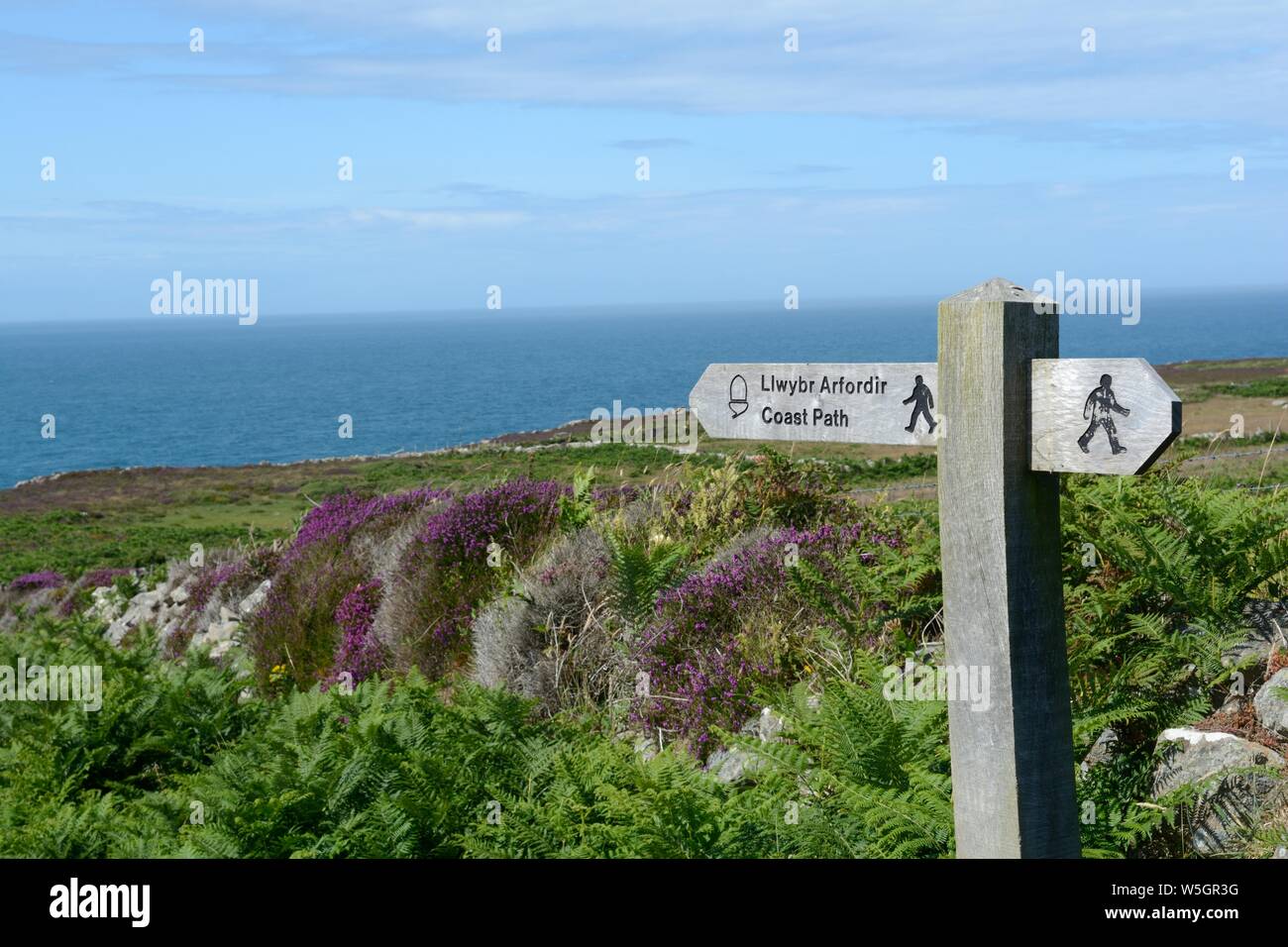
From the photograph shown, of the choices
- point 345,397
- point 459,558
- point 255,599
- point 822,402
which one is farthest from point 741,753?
point 345,397

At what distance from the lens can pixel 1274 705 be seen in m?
4.66

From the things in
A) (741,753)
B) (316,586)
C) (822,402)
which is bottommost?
(741,753)

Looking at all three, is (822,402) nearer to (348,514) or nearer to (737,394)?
(737,394)

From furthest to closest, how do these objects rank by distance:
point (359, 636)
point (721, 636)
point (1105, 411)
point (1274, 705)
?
1. point (359, 636)
2. point (721, 636)
3. point (1274, 705)
4. point (1105, 411)

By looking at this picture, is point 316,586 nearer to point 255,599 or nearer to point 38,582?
point 255,599

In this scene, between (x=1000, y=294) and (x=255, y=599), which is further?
(x=255, y=599)

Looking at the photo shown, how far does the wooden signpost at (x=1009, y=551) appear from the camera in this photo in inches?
132

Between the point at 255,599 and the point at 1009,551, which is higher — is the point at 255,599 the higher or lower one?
the lower one

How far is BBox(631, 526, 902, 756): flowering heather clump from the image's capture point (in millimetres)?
6297

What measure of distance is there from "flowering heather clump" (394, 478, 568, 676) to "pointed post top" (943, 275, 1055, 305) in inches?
229

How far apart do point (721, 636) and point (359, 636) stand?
3639 millimetres

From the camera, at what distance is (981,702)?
3441mm

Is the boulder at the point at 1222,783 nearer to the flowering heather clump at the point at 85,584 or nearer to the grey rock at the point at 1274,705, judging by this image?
the grey rock at the point at 1274,705

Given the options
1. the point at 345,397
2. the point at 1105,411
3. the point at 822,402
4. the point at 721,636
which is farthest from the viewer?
the point at 345,397
